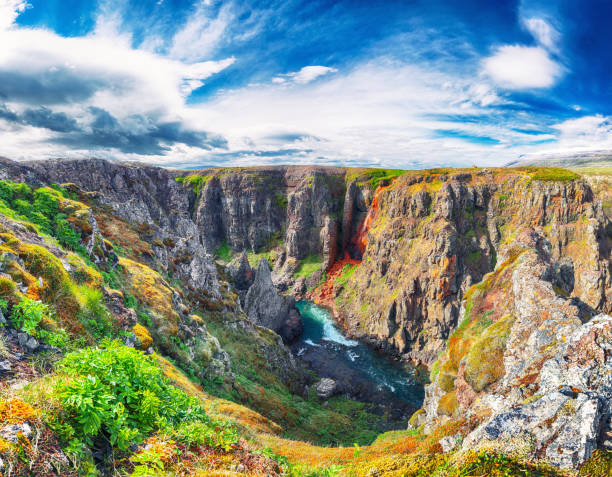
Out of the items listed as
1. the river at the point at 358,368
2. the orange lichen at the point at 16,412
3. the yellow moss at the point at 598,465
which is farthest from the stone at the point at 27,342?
the river at the point at 358,368

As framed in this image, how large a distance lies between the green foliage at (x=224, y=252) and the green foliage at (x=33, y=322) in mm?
125439

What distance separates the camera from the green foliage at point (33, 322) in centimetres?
701

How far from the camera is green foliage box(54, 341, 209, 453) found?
4355 mm

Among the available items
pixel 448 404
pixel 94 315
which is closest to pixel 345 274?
pixel 448 404

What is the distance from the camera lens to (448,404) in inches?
654

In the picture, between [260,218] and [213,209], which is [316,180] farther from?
[213,209]

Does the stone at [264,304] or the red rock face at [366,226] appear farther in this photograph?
the red rock face at [366,226]

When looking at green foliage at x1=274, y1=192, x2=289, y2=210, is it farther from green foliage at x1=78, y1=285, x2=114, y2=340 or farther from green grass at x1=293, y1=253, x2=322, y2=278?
green foliage at x1=78, y1=285, x2=114, y2=340

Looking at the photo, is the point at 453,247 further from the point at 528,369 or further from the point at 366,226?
the point at 528,369

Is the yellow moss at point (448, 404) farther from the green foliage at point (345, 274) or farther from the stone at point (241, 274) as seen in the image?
the green foliage at point (345, 274)

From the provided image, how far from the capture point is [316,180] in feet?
387

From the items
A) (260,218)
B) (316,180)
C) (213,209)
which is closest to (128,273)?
(316,180)

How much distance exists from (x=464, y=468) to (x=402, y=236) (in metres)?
73.6

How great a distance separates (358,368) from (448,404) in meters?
42.1
